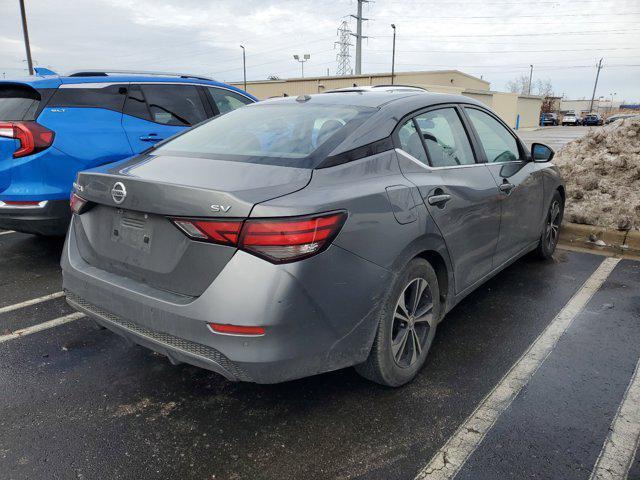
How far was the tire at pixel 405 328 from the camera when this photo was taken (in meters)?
Result: 2.47

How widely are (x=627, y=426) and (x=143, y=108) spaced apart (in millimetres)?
5044

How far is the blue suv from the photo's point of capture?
14.1ft

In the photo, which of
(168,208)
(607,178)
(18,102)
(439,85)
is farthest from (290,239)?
(439,85)

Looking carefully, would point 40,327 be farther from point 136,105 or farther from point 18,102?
point 136,105

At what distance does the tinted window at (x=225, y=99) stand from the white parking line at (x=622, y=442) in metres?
4.93

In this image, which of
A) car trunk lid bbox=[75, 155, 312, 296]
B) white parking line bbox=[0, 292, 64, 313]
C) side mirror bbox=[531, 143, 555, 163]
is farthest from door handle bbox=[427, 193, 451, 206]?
white parking line bbox=[0, 292, 64, 313]

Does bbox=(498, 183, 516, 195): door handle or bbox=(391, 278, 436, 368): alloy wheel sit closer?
bbox=(391, 278, 436, 368): alloy wheel

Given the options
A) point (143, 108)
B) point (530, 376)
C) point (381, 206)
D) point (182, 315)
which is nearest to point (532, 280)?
Result: point (530, 376)

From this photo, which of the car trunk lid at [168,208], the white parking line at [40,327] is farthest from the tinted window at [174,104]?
the car trunk lid at [168,208]

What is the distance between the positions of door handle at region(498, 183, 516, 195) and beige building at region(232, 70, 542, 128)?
3939 cm

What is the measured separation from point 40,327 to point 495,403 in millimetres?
3168

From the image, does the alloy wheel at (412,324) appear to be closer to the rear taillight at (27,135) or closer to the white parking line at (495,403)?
the white parking line at (495,403)

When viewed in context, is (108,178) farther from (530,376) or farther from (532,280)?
(532,280)

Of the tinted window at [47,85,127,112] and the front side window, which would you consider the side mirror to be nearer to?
the front side window
